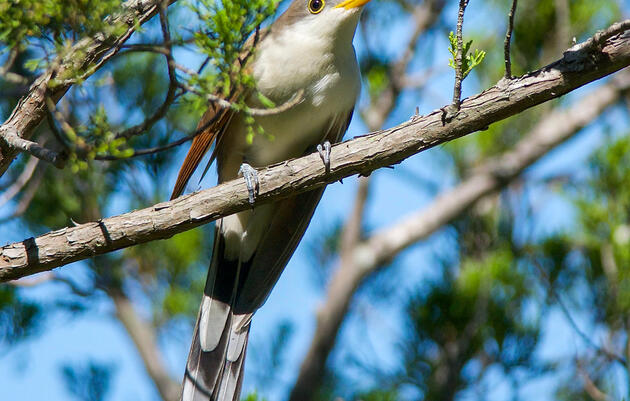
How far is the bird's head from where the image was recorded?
352cm

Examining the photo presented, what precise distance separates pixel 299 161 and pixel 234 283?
125 cm

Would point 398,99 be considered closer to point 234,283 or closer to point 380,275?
point 380,275

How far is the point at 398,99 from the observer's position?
215 inches

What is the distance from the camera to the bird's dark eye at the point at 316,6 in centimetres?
365

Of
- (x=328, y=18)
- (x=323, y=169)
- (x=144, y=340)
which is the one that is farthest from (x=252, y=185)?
(x=144, y=340)

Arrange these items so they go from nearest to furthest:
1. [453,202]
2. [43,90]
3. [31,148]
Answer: [31,148], [43,90], [453,202]

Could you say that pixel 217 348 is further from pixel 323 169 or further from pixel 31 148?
pixel 31 148

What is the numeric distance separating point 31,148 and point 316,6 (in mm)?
1799

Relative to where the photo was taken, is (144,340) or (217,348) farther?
(144,340)

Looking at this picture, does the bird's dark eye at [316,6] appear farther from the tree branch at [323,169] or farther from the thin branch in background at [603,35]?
the thin branch in background at [603,35]

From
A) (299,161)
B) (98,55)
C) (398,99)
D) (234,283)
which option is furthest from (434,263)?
(98,55)

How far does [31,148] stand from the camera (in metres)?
2.29

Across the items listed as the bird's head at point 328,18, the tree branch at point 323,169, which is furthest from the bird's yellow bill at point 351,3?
the tree branch at point 323,169

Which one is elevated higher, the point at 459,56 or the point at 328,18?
the point at 328,18
